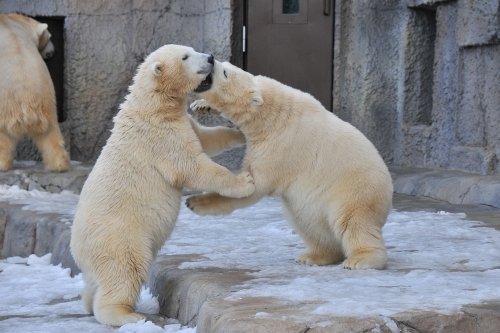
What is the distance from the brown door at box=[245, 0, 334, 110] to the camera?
28.6 ft

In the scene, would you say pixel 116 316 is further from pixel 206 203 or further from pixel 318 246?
pixel 318 246

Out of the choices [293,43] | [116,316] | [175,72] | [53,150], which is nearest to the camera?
[116,316]

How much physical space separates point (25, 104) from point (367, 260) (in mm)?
4379

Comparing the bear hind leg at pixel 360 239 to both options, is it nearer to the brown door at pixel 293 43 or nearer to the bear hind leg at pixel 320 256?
the bear hind leg at pixel 320 256

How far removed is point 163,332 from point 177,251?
3.62 ft

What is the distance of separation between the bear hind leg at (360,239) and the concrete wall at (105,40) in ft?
16.2

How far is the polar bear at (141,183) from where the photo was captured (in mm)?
3732

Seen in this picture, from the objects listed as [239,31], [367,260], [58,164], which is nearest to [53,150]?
[58,164]

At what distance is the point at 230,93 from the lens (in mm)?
4109

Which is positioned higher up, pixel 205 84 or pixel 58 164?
pixel 205 84

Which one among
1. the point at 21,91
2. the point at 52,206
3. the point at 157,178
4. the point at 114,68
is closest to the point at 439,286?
the point at 157,178

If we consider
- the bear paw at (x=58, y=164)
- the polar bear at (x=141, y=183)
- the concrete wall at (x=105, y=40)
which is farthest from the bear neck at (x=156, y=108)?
→ the concrete wall at (x=105, y=40)

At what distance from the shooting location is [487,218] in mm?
5617

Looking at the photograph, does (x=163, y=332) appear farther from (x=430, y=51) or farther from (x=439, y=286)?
(x=430, y=51)
